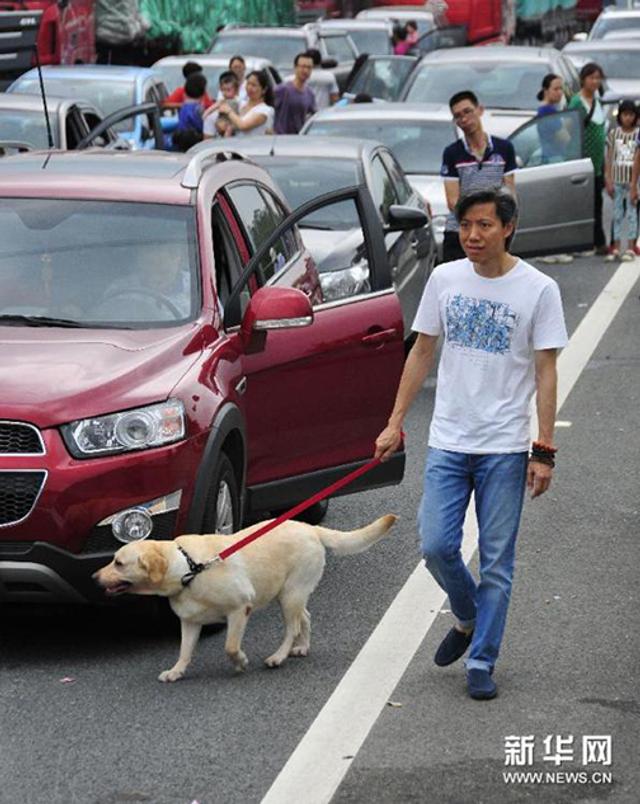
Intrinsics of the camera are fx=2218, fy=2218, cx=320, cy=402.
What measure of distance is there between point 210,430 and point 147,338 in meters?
0.50

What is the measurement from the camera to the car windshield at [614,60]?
98.1 ft

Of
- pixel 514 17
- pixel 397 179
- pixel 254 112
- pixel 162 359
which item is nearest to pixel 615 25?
pixel 514 17

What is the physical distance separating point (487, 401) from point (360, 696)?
1.06 meters

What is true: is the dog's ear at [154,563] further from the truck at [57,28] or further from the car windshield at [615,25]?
the car windshield at [615,25]

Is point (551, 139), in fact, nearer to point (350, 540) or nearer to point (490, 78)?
point (490, 78)

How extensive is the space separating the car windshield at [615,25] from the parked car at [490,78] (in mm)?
12548

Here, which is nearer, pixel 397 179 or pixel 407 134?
pixel 397 179

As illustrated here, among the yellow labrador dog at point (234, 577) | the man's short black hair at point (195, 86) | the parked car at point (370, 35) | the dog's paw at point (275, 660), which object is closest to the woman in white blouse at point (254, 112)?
the man's short black hair at point (195, 86)

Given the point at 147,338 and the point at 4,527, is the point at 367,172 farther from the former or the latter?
the point at 4,527

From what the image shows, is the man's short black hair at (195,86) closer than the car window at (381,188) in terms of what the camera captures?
No

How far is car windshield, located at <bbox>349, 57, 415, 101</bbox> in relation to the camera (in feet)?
93.2

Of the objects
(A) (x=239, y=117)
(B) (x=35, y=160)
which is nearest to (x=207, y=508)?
(B) (x=35, y=160)

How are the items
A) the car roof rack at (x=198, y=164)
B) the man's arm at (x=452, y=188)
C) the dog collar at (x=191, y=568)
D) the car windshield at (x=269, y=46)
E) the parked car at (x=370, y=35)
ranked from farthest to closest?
the parked car at (x=370, y=35), the car windshield at (x=269, y=46), the man's arm at (x=452, y=188), the car roof rack at (x=198, y=164), the dog collar at (x=191, y=568)

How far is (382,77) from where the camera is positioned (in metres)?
29.0
